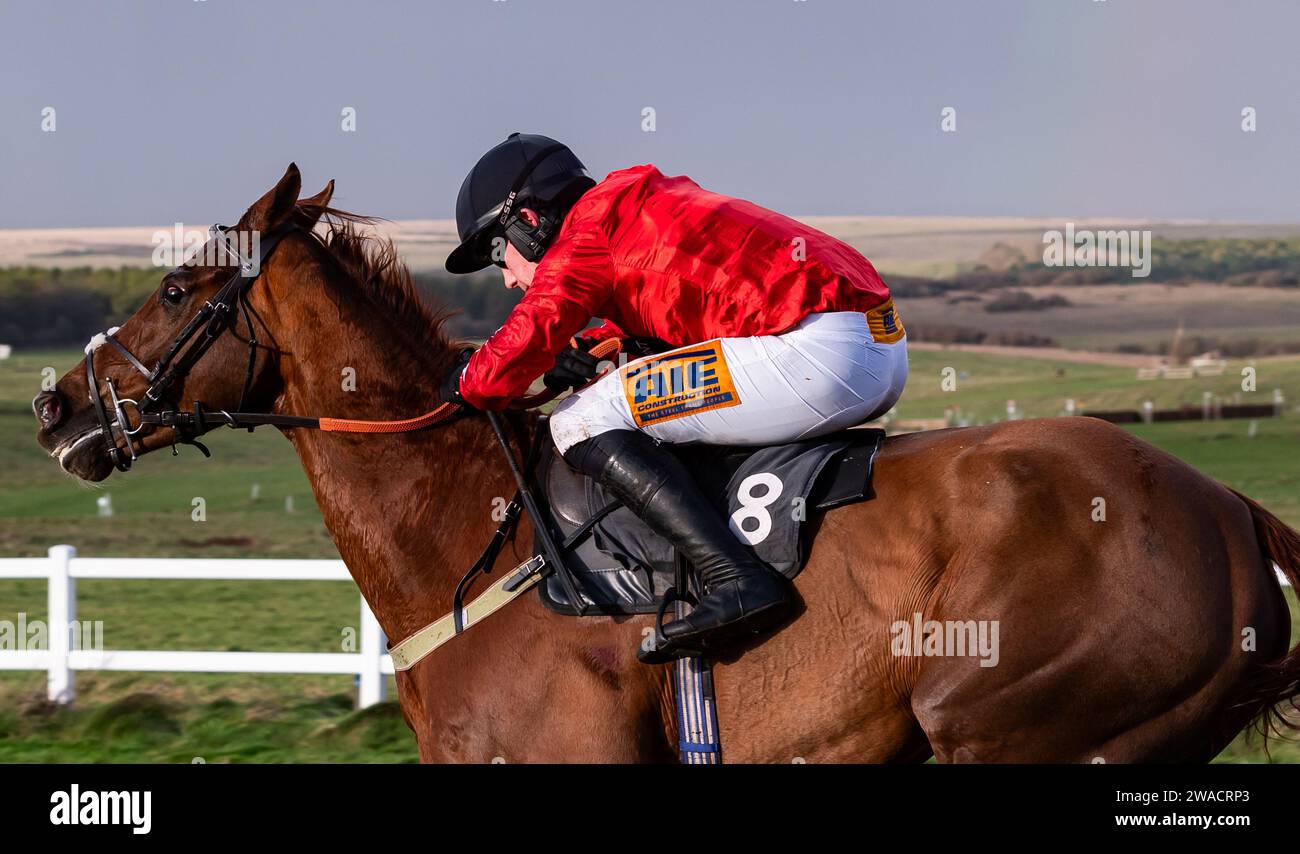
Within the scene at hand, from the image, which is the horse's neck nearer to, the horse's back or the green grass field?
the green grass field

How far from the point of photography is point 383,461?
370cm

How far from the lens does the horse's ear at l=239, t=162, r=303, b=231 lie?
3.72 m

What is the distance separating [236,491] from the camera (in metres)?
31.0

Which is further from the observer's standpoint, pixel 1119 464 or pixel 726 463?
pixel 726 463

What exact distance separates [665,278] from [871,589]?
1013 millimetres

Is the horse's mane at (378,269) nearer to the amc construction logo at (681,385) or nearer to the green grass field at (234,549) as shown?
the amc construction logo at (681,385)
